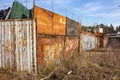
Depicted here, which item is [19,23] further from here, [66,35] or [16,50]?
[66,35]

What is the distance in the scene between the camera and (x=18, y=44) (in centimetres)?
985

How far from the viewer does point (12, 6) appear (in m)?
11.0

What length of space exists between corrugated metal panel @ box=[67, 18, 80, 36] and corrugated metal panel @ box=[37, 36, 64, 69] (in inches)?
115

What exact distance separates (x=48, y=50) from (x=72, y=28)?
22.2 ft

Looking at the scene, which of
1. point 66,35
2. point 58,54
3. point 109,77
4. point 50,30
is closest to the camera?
point 109,77

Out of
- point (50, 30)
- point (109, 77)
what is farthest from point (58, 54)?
point (109, 77)

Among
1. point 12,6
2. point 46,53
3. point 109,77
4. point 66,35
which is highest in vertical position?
point 12,6

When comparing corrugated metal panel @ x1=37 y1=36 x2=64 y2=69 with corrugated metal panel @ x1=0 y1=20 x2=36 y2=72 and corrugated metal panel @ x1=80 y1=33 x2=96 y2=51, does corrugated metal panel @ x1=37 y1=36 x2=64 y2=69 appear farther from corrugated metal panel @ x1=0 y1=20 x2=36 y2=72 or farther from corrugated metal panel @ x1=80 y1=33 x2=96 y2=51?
corrugated metal panel @ x1=80 y1=33 x2=96 y2=51

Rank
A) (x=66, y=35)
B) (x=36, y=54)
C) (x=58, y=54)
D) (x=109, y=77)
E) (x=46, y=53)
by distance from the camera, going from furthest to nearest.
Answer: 1. (x=66, y=35)
2. (x=58, y=54)
3. (x=46, y=53)
4. (x=36, y=54)
5. (x=109, y=77)

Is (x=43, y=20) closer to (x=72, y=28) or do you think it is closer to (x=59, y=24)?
(x=59, y=24)

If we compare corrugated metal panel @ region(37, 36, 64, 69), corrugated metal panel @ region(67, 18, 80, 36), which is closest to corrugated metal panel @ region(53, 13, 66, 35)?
corrugated metal panel @ region(37, 36, 64, 69)

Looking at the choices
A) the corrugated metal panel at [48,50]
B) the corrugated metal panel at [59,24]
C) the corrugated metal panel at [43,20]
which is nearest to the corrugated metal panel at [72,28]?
the corrugated metal panel at [59,24]

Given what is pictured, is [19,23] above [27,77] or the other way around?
above

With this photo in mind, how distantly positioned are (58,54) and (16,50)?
342 centimetres
